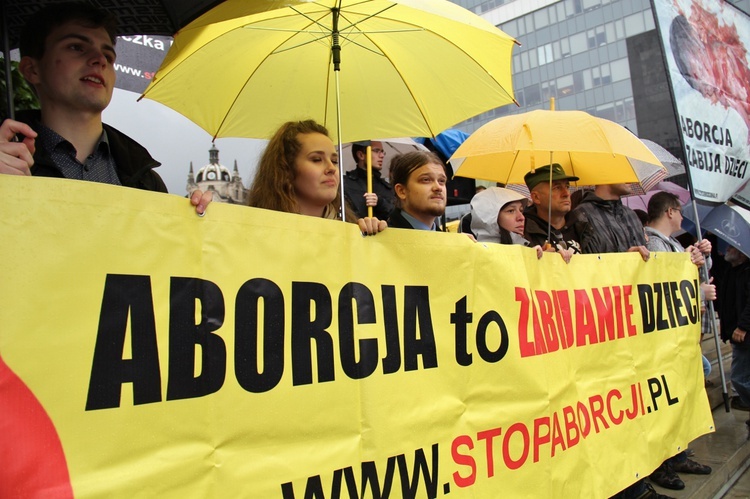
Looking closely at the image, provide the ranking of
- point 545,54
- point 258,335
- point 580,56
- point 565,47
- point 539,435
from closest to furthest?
point 258,335 → point 539,435 → point 580,56 → point 565,47 → point 545,54

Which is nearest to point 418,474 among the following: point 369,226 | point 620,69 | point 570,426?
point 369,226

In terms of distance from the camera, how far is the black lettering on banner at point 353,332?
6.63 ft

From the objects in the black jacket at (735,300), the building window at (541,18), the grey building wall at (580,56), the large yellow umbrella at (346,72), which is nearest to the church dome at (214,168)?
the large yellow umbrella at (346,72)

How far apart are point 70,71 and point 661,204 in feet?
15.0

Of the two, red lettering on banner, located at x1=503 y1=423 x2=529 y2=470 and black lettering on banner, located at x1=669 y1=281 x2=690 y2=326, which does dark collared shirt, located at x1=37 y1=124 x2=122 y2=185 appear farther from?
black lettering on banner, located at x1=669 y1=281 x2=690 y2=326

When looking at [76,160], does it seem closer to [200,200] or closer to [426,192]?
[200,200]

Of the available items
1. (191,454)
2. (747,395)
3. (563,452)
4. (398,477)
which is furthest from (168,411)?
(747,395)

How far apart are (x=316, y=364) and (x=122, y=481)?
2.21 feet

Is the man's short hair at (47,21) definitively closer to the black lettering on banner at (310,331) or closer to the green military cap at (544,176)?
the black lettering on banner at (310,331)

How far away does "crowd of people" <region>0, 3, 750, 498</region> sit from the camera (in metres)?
1.88

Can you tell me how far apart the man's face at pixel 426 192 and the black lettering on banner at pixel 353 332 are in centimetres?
104

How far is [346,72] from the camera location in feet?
10.6

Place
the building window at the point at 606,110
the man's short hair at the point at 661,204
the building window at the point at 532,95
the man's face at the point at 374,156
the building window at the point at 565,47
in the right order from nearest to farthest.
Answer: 1. the man's face at the point at 374,156
2. the man's short hair at the point at 661,204
3. the building window at the point at 606,110
4. the building window at the point at 565,47
5. the building window at the point at 532,95

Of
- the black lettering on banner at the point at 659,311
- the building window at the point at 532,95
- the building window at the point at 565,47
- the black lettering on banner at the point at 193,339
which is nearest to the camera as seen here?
the black lettering on banner at the point at 193,339
